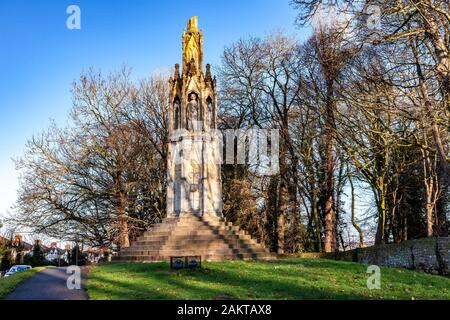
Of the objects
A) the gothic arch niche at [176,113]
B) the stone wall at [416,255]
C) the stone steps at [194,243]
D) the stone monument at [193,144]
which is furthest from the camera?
the gothic arch niche at [176,113]

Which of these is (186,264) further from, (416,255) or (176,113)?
(176,113)

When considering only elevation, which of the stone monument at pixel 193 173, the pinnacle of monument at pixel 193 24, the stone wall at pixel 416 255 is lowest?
the stone wall at pixel 416 255

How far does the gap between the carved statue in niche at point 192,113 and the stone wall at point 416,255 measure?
10.5 metres

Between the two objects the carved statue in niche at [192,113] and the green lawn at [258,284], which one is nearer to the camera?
the green lawn at [258,284]

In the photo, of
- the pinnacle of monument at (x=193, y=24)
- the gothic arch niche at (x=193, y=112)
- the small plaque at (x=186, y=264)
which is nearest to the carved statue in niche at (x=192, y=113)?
the gothic arch niche at (x=193, y=112)

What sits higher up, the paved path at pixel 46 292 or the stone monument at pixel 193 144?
the stone monument at pixel 193 144

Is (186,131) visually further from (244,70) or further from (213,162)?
(244,70)

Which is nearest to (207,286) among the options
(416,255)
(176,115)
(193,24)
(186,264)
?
(186,264)

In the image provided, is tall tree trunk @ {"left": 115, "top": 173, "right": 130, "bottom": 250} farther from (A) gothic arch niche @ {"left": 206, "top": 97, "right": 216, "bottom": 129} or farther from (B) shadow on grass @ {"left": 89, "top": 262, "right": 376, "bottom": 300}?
(B) shadow on grass @ {"left": 89, "top": 262, "right": 376, "bottom": 300}

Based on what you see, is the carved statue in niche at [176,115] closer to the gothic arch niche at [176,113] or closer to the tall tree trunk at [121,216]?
the gothic arch niche at [176,113]

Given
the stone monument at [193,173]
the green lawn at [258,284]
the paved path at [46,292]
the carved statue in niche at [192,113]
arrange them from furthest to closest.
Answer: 1. the carved statue in niche at [192,113]
2. the stone monument at [193,173]
3. the paved path at [46,292]
4. the green lawn at [258,284]

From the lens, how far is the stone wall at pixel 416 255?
16344 mm

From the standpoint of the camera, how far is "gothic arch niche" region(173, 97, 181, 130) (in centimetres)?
2316

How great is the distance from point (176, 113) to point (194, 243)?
7.62 meters
